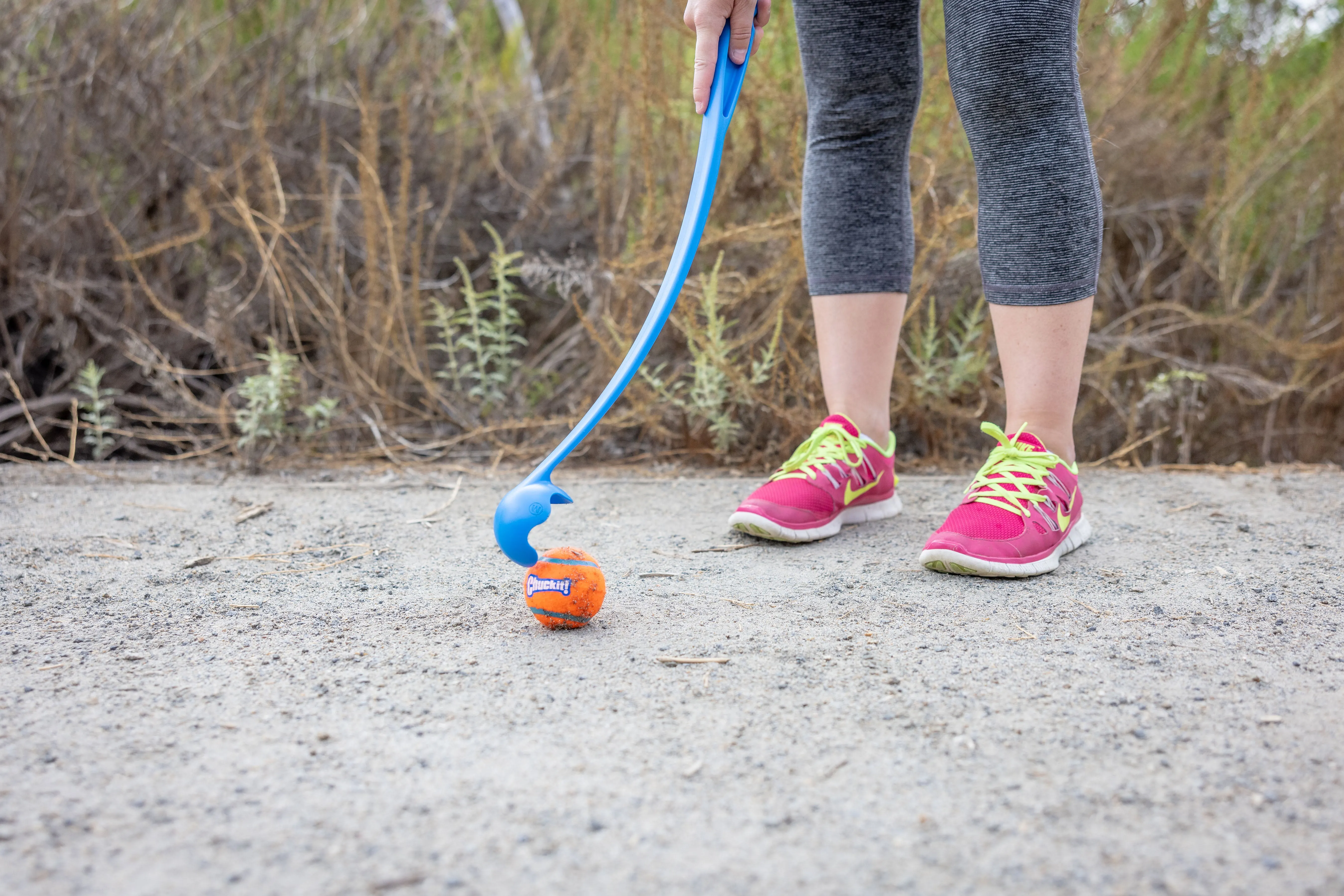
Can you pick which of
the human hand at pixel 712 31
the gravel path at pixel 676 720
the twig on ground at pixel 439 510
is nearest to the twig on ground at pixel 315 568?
the gravel path at pixel 676 720

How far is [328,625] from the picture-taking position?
130cm

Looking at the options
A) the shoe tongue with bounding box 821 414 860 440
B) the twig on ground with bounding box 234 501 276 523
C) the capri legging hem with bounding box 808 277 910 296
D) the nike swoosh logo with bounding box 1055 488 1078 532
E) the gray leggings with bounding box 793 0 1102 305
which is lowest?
the twig on ground with bounding box 234 501 276 523

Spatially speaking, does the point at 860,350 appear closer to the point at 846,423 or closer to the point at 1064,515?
the point at 846,423

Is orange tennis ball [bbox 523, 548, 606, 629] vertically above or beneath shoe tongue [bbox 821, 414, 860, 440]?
beneath

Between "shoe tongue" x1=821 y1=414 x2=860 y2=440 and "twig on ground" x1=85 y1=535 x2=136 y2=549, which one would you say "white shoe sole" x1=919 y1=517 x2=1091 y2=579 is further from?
"twig on ground" x1=85 y1=535 x2=136 y2=549

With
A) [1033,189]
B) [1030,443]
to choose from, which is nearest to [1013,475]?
[1030,443]

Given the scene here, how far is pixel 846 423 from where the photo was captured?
1735 mm

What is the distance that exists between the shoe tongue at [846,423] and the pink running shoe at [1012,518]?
0.25 metres

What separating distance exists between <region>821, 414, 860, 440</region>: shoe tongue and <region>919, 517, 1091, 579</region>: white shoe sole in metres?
0.30

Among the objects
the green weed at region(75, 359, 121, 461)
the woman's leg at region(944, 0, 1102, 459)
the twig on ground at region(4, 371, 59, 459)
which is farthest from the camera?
the green weed at region(75, 359, 121, 461)

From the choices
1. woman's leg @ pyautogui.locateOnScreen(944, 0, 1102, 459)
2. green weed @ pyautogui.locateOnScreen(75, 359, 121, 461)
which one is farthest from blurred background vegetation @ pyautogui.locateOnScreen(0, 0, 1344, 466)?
woman's leg @ pyautogui.locateOnScreen(944, 0, 1102, 459)

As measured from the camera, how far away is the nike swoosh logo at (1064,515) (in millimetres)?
1516

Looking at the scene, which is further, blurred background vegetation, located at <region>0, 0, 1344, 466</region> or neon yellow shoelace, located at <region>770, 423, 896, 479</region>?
blurred background vegetation, located at <region>0, 0, 1344, 466</region>

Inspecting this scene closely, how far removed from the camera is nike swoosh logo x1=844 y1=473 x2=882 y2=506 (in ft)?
5.64
